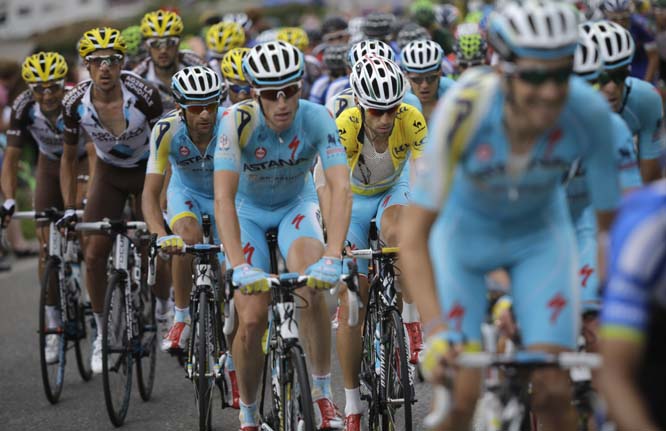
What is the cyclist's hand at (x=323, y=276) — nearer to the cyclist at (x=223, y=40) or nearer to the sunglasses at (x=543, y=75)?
the sunglasses at (x=543, y=75)

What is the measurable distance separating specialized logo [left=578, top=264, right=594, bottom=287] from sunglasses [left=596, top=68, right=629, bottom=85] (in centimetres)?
146

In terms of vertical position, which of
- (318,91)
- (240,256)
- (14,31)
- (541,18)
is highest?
(14,31)

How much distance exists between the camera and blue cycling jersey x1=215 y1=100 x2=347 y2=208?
673 cm

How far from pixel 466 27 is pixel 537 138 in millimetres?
10559

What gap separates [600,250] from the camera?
4727mm

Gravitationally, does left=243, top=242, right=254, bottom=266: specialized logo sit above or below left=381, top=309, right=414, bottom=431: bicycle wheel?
above

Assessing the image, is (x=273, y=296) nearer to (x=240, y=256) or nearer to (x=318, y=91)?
(x=240, y=256)

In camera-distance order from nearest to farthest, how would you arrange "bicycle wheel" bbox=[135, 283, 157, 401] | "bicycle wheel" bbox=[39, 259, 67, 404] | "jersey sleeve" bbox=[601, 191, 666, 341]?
1. "jersey sleeve" bbox=[601, 191, 666, 341]
2. "bicycle wheel" bbox=[135, 283, 157, 401]
3. "bicycle wheel" bbox=[39, 259, 67, 404]

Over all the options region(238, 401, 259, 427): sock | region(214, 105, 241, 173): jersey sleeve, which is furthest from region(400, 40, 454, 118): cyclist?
region(238, 401, 259, 427): sock

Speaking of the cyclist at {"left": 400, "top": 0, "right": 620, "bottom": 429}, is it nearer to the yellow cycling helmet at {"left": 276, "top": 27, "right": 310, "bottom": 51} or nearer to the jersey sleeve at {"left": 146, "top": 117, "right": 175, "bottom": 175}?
the jersey sleeve at {"left": 146, "top": 117, "right": 175, "bottom": 175}

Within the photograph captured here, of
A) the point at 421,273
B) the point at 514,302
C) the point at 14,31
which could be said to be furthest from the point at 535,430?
the point at 14,31

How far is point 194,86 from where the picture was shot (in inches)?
325

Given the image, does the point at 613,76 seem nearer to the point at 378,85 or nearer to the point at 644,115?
the point at 644,115

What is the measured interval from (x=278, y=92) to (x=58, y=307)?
4.10 m
